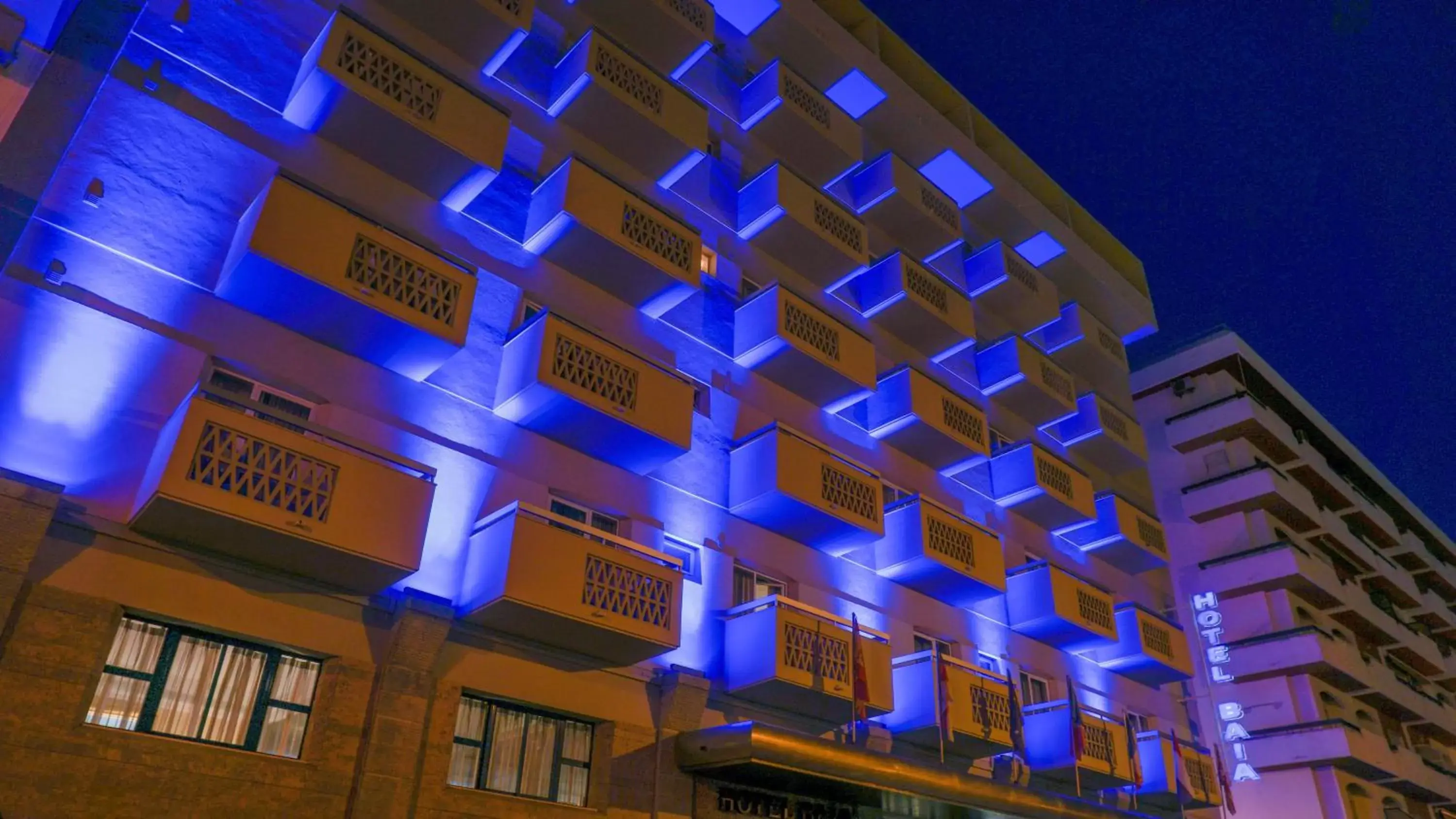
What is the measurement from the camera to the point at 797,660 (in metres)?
16.8

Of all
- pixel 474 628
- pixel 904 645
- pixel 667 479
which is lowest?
pixel 474 628

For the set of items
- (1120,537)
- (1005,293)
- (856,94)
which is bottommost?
(1120,537)

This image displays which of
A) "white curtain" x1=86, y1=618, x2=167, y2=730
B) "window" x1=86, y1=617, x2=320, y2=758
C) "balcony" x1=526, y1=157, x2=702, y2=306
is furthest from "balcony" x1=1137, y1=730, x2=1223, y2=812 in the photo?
"white curtain" x1=86, y1=618, x2=167, y2=730

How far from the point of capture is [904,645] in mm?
20797

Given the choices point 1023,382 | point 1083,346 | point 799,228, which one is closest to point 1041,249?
point 1083,346

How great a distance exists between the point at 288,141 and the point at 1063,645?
20.2 metres

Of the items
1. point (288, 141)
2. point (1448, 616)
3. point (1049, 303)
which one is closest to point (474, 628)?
point (288, 141)

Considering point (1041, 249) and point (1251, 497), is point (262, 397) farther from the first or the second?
point (1251, 497)

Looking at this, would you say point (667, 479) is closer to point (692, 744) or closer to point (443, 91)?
point (692, 744)

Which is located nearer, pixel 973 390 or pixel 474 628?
pixel 474 628

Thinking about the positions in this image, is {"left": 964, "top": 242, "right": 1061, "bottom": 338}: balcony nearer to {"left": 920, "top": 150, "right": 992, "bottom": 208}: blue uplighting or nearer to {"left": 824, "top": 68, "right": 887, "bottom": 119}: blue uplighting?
{"left": 920, "top": 150, "right": 992, "bottom": 208}: blue uplighting

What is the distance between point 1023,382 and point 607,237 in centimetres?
1360

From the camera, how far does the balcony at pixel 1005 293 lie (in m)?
27.9

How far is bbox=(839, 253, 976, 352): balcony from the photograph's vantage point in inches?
949
